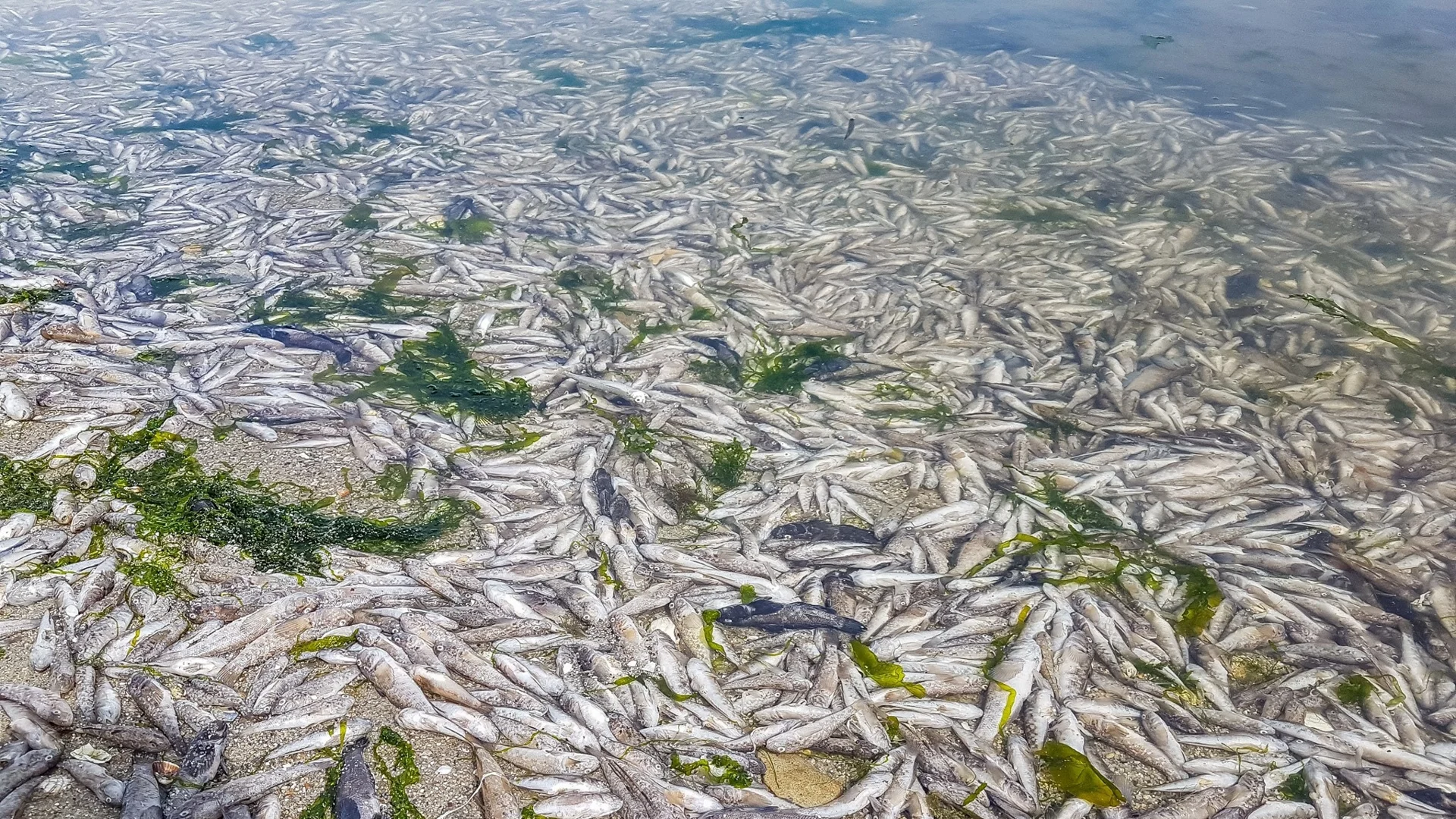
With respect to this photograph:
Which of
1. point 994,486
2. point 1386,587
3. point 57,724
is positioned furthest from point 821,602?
point 57,724

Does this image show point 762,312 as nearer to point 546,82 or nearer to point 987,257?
point 987,257

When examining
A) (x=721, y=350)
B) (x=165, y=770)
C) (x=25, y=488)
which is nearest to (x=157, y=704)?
(x=165, y=770)

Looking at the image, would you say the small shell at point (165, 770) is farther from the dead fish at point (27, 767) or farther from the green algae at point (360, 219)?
the green algae at point (360, 219)

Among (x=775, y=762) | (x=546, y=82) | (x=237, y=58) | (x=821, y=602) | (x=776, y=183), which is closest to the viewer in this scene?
(x=775, y=762)

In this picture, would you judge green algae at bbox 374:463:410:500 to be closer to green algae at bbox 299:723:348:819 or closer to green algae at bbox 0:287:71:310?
green algae at bbox 299:723:348:819

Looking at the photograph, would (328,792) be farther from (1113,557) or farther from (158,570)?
(1113,557)

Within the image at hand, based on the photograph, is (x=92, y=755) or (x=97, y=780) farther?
(x=92, y=755)
